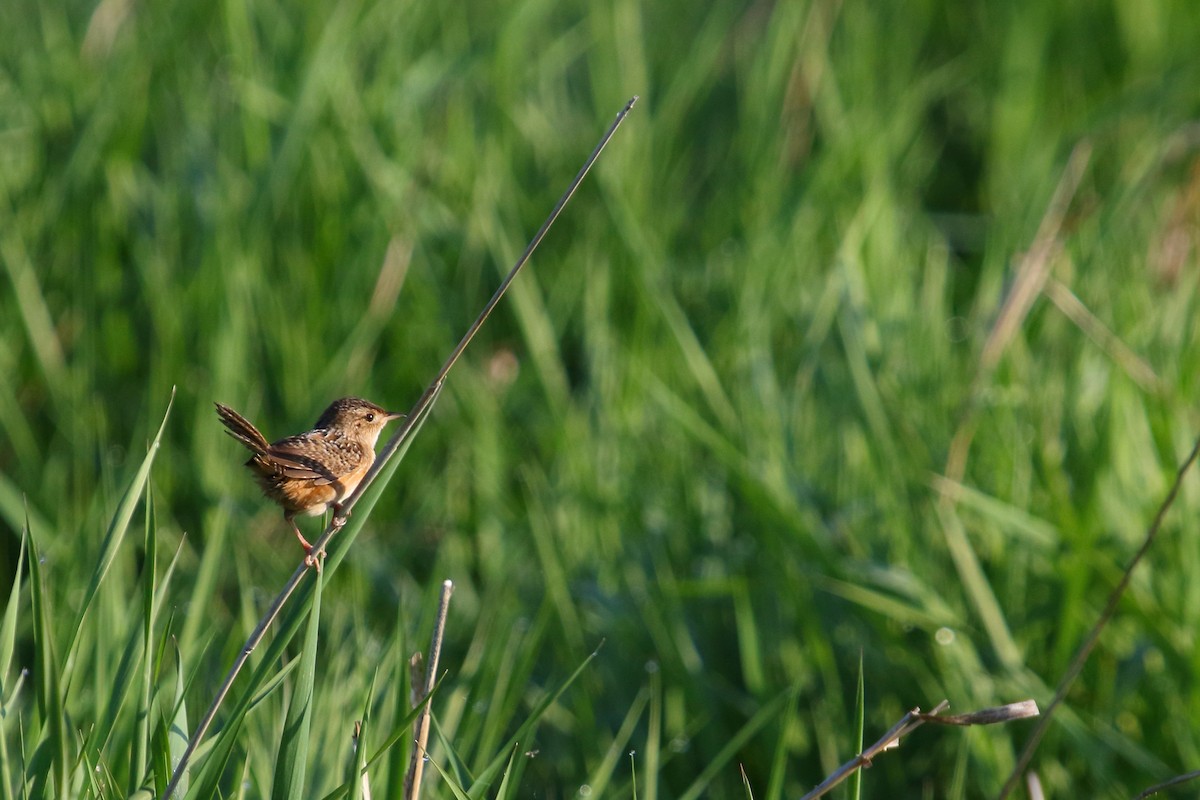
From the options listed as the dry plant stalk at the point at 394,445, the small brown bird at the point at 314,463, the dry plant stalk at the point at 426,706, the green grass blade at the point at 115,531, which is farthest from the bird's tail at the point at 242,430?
the dry plant stalk at the point at 426,706

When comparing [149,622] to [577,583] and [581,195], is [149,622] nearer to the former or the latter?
[577,583]

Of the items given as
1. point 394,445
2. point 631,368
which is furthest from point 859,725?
point 631,368

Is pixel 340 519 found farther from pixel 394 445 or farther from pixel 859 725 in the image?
pixel 859 725

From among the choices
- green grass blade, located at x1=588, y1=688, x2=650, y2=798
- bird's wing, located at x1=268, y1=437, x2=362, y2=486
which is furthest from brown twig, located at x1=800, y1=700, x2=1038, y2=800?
bird's wing, located at x1=268, y1=437, x2=362, y2=486

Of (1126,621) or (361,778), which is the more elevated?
(361,778)

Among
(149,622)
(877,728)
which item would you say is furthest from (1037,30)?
(149,622)

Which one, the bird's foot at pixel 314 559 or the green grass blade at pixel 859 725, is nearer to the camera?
the bird's foot at pixel 314 559

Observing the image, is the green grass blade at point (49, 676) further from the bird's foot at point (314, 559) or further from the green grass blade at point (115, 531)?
the bird's foot at point (314, 559)
